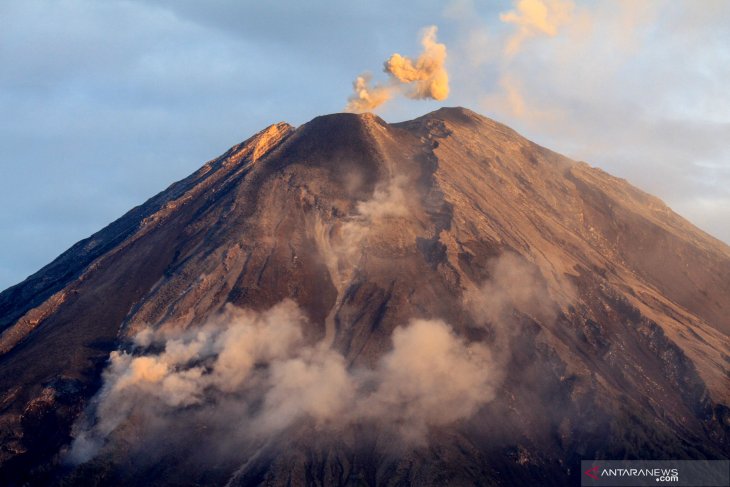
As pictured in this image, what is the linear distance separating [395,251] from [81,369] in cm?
3642

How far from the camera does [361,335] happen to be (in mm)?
95500

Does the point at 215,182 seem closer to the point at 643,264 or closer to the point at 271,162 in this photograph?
the point at 271,162

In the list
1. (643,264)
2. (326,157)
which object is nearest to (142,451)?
(326,157)

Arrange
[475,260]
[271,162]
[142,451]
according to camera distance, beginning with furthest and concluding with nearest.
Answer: [271,162] → [475,260] → [142,451]

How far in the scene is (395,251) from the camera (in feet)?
345
